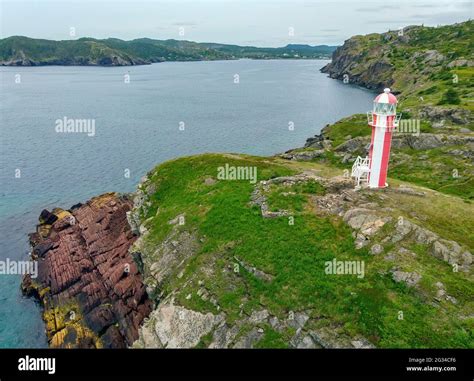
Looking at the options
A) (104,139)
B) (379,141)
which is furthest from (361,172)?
(104,139)

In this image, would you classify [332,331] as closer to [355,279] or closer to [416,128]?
[355,279]

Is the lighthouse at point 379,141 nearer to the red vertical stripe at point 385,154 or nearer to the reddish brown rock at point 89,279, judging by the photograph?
the red vertical stripe at point 385,154

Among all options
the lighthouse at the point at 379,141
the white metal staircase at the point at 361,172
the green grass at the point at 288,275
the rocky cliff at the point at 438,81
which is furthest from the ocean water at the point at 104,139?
the lighthouse at the point at 379,141

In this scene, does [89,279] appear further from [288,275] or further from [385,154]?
[385,154]

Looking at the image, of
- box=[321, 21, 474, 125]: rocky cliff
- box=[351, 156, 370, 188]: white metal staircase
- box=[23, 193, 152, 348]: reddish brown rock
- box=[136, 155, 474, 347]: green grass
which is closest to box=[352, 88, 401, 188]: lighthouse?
box=[351, 156, 370, 188]: white metal staircase

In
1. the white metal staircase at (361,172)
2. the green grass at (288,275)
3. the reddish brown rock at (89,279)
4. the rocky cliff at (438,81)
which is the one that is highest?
the rocky cliff at (438,81)
